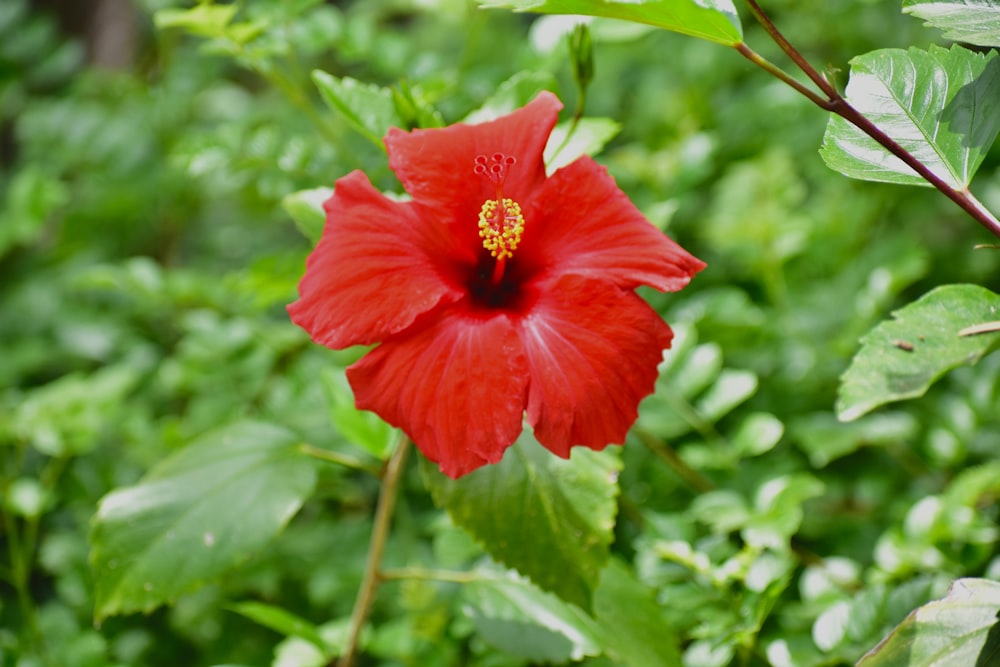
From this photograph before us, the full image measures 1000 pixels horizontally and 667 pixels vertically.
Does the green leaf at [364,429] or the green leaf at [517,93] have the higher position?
the green leaf at [517,93]

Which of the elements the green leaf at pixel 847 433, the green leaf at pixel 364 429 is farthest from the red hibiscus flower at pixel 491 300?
the green leaf at pixel 847 433

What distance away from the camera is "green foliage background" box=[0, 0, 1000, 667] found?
2.76 ft

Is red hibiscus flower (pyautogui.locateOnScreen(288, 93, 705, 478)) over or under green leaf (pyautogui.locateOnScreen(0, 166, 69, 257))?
over

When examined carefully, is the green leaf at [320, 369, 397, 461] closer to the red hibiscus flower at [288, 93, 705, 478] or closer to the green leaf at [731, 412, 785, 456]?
the red hibiscus flower at [288, 93, 705, 478]

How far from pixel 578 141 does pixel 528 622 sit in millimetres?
455

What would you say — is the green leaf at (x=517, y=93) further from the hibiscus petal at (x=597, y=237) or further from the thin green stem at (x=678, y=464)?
the thin green stem at (x=678, y=464)

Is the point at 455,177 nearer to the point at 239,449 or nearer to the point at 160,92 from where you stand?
the point at 239,449

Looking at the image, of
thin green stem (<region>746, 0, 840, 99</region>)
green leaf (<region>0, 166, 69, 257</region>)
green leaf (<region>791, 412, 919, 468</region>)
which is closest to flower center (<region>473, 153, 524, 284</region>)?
thin green stem (<region>746, 0, 840, 99</region>)

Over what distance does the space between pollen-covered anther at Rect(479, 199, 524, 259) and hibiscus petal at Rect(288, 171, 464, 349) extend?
0.05 m

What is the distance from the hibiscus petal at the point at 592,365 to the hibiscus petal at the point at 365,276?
0.29 ft

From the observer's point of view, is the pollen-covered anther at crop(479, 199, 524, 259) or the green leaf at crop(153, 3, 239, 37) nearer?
the pollen-covered anther at crop(479, 199, 524, 259)

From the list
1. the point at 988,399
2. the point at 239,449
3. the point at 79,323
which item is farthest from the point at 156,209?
the point at 988,399

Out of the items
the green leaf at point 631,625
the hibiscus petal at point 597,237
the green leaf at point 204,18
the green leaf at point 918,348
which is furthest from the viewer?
the green leaf at point 204,18

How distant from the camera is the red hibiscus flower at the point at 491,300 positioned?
0.62 m
